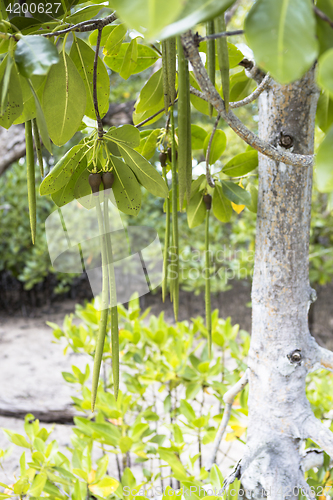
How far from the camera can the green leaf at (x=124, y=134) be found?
310mm

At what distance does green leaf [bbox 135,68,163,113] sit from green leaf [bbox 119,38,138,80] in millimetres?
29

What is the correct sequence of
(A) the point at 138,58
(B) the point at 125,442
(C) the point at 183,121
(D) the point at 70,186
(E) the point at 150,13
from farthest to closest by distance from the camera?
(B) the point at 125,442, (A) the point at 138,58, (D) the point at 70,186, (C) the point at 183,121, (E) the point at 150,13

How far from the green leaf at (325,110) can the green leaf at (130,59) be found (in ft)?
0.78

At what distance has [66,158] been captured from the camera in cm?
31

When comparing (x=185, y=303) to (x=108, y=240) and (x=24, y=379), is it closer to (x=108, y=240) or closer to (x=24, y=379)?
(x=24, y=379)

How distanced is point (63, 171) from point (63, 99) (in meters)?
0.06

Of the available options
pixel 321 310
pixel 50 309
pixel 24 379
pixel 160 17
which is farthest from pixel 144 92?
pixel 50 309

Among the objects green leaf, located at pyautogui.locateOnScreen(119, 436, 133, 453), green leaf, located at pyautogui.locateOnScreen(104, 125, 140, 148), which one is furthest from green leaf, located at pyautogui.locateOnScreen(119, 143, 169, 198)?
green leaf, located at pyautogui.locateOnScreen(119, 436, 133, 453)

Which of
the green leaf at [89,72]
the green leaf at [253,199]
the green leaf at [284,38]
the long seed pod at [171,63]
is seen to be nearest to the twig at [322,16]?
the green leaf at [284,38]

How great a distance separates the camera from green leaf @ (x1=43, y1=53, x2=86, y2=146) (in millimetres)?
288

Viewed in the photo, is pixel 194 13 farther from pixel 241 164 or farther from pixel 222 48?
pixel 241 164

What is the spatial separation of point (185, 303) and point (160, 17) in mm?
2716

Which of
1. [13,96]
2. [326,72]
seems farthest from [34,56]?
[326,72]

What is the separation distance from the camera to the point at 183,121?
22cm
